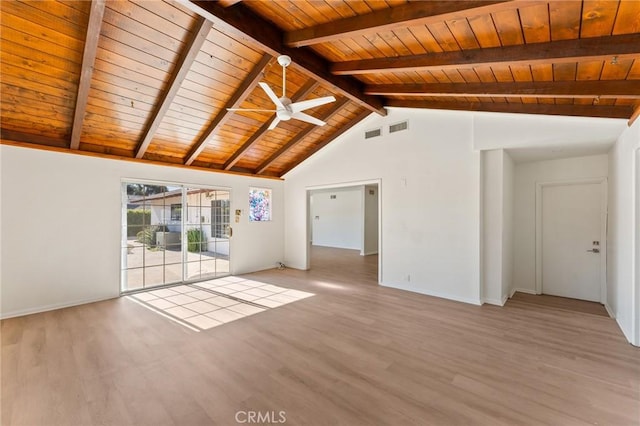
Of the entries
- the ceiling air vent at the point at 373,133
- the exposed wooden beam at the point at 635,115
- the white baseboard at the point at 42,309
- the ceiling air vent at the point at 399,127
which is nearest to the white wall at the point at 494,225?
the exposed wooden beam at the point at 635,115

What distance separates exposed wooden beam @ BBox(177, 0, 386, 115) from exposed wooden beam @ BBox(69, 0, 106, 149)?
83 cm

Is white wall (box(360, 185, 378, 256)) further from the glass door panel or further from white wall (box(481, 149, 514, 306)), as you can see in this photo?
the glass door panel

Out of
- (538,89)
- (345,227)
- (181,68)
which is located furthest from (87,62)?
(345,227)

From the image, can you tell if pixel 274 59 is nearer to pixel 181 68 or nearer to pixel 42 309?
pixel 181 68

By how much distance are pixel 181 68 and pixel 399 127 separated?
3.95 meters

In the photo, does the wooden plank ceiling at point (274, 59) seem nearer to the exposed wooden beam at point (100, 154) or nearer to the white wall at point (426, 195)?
→ the exposed wooden beam at point (100, 154)

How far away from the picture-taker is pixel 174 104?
13.9ft

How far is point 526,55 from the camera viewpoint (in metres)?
2.60

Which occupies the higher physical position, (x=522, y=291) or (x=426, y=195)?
(x=426, y=195)

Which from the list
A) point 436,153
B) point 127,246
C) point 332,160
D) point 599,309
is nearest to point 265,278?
point 127,246

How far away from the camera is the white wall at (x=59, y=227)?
4.03 meters

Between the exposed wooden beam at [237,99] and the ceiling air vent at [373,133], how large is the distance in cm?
285

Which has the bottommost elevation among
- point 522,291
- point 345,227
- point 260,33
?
point 522,291

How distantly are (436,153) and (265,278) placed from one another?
455cm
